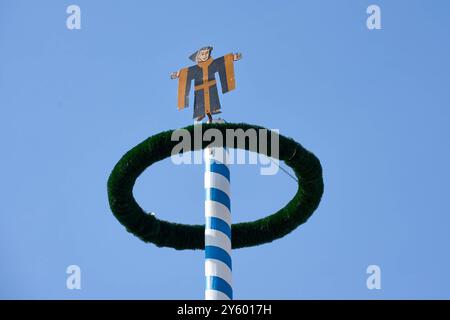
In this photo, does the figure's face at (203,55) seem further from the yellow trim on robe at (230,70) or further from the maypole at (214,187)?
the yellow trim on robe at (230,70)

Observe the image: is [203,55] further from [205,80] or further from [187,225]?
[187,225]

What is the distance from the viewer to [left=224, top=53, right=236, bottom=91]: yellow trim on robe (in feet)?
85.3

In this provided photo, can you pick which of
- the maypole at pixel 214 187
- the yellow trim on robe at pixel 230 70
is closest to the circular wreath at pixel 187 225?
the maypole at pixel 214 187

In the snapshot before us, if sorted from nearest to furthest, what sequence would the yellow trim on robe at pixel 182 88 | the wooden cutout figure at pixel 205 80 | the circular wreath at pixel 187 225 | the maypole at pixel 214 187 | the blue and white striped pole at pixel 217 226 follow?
the blue and white striped pole at pixel 217 226 → the maypole at pixel 214 187 → the circular wreath at pixel 187 225 → the wooden cutout figure at pixel 205 80 → the yellow trim on robe at pixel 182 88

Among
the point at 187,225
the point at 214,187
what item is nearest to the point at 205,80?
the point at 214,187

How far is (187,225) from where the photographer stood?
26547mm

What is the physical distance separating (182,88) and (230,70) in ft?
3.72

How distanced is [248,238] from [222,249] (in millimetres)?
1849

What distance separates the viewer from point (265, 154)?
81.5 feet

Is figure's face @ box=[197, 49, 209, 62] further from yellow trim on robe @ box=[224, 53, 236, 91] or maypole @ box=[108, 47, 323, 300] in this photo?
yellow trim on robe @ box=[224, 53, 236, 91]

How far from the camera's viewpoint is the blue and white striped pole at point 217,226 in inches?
959

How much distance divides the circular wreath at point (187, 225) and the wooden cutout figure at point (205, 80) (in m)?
1.30
